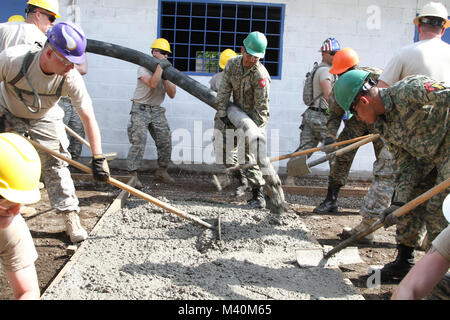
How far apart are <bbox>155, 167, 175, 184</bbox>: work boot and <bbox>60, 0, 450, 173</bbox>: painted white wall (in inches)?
30.6

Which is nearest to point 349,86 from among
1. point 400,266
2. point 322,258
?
point 322,258

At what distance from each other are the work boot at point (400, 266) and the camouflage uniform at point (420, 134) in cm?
50

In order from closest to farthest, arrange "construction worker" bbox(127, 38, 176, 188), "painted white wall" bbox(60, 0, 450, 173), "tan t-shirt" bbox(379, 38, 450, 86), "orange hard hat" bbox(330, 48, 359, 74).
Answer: "tan t-shirt" bbox(379, 38, 450, 86) < "orange hard hat" bbox(330, 48, 359, 74) < "construction worker" bbox(127, 38, 176, 188) < "painted white wall" bbox(60, 0, 450, 173)

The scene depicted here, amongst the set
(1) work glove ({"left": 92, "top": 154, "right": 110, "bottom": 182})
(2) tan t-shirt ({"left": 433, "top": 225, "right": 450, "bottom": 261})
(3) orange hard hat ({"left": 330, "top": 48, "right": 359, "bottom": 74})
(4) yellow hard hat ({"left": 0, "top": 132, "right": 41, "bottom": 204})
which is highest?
(3) orange hard hat ({"left": 330, "top": 48, "right": 359, "bottom": 74})

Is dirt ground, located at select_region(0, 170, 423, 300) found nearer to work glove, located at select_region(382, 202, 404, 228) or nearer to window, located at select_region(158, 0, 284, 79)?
work glove, located at select_region(382, 202, 404, 228)

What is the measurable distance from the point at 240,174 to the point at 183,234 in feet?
7.12

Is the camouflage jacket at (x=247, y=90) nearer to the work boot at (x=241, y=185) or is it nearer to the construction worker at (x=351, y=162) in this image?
the construction worker at (x=351, y=162)

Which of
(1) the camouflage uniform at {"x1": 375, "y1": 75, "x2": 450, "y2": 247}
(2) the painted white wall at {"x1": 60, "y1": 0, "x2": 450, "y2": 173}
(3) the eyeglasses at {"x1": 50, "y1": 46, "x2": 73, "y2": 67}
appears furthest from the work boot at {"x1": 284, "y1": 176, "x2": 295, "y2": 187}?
(3) the eyeglasses at {"x1": 50, "y1": 46, "x2": 73, "y2": 67}

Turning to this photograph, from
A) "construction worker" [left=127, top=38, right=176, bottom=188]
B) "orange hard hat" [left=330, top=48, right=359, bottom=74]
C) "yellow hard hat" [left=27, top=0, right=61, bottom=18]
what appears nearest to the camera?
"yellow hard hat" [left=27, top=0, right=61, bottom=18]

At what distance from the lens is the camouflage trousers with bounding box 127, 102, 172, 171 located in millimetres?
6492

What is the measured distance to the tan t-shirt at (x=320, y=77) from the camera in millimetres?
5961

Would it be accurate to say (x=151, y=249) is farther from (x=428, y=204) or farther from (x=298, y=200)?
(x=298, y=200)

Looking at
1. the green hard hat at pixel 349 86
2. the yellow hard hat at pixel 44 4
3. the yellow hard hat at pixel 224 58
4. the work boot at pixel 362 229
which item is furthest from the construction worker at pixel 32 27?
the work boot at pixel 362 229
